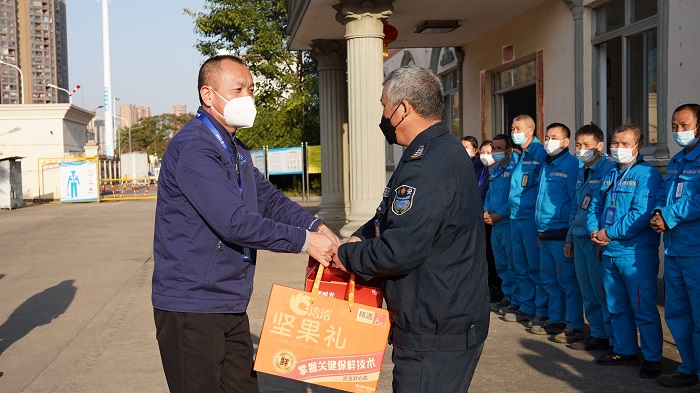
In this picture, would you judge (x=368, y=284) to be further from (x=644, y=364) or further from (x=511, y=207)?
(x=511, y=207)

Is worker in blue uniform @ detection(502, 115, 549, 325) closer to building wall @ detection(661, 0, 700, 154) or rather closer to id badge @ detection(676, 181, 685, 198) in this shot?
building wall @ detection(661, 0, 700, 154)

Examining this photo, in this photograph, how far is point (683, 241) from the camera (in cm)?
532

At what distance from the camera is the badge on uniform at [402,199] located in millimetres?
2873

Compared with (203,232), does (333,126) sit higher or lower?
higher

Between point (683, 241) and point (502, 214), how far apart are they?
2.75 meters

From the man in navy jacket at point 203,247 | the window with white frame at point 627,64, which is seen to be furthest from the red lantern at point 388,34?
the man in navy jacket at point 203,247

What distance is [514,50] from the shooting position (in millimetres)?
12977

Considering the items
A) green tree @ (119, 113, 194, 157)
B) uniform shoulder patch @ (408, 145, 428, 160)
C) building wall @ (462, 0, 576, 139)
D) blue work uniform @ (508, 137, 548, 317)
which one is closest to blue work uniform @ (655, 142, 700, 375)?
blue work uniform @ (508, 137, 548, 317)

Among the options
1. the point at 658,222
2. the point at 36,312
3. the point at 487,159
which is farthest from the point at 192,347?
the point at 36,312

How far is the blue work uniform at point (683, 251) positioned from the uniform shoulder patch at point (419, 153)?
9.74ft

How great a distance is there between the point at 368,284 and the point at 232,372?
0.88 meters

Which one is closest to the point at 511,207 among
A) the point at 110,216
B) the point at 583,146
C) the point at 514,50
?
the point at 583,146

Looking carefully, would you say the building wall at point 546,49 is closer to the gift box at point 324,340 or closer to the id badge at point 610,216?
the id badge at point 610,216

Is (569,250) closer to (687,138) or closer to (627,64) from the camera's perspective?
(687,138)
